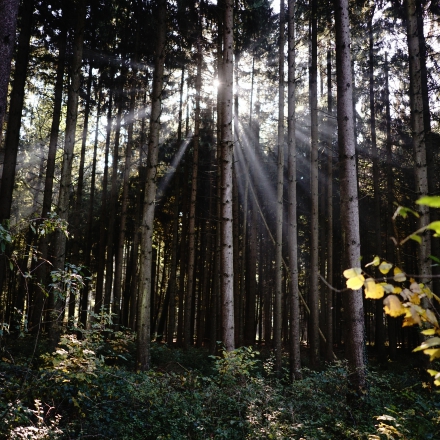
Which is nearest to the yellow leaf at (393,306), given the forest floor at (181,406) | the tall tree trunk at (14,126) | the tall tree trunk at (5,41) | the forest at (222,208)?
the forest at (222,208)

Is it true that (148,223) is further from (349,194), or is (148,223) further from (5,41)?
(5,41)

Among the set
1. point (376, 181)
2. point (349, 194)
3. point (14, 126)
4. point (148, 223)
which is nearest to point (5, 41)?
point (148, 223)

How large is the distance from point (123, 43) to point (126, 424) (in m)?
15.7

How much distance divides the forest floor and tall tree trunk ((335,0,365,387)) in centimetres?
59

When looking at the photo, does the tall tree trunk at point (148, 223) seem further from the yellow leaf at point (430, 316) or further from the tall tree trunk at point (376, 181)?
the tall tree trunk at point (376, 181)

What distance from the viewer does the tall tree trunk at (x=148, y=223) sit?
10.6 meters

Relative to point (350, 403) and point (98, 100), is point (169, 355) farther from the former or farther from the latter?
point (98, 100)

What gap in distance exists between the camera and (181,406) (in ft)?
20.9

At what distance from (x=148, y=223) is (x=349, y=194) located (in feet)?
19.4

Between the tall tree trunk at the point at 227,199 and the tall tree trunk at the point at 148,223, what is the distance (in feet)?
8.33

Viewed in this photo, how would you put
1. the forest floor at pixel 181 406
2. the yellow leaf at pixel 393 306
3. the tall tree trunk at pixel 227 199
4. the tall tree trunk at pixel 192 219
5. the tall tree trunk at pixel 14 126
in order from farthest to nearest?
the tall tree trunk at pixel 192 219
the tall tree trunk at pixel 14 126
the tall tree trunk at pixel 227 199
the forest floor at pixel 181 406
the yellow leaf at pixel 393 306

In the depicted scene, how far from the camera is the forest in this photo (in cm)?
536

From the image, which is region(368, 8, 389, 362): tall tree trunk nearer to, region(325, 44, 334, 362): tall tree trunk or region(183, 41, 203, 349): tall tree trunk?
region(325, 44, 334, 362): tall tree trunk

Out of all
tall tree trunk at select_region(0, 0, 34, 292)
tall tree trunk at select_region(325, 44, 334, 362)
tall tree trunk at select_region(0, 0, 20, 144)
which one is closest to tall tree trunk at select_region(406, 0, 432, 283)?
tall tree trunk at select_region(325, 44, 334, 362)
